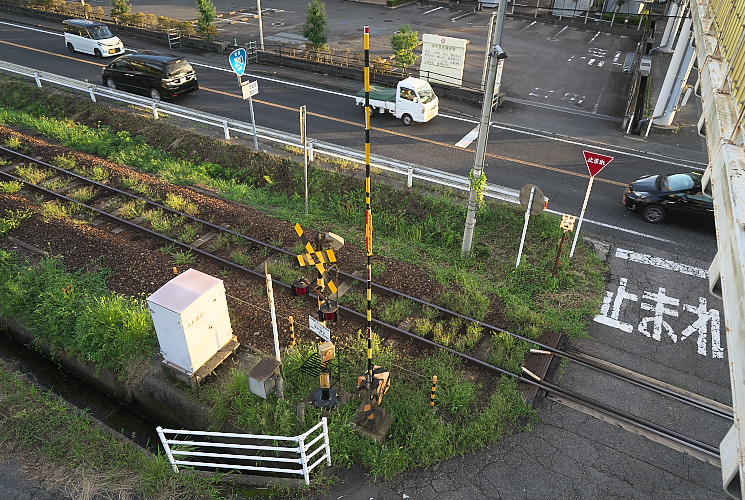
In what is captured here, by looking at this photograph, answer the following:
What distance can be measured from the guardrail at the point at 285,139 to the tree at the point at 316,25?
34.1ft

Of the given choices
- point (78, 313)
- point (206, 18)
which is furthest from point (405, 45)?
point (78, 313)

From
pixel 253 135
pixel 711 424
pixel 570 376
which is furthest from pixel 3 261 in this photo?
pixel 711 424

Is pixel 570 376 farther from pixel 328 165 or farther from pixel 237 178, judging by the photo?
pixel 237 178

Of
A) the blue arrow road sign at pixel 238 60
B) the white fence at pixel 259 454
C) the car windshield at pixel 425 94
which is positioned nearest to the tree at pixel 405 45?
the car windshield at pixel 425 94

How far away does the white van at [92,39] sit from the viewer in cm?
2659

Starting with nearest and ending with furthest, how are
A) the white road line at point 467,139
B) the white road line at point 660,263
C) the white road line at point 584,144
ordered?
the white road line at point 660,263
the white road line at point 584,144
the white road line at point 467,139

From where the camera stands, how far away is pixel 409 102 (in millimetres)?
19844

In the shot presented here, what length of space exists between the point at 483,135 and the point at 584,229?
5104 mm

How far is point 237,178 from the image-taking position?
16578mm

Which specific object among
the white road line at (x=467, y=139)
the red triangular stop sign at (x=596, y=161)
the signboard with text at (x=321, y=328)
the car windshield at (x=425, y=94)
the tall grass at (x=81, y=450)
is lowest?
the tall grass at (x=81, y=450)

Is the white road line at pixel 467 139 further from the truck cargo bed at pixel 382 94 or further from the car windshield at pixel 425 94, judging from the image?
the truck cargo bed at pixel 382 94

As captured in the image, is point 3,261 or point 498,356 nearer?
point 498,356

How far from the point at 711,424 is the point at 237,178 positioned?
45.5 feet

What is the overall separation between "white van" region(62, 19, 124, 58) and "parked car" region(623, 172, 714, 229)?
25811 millimetres
